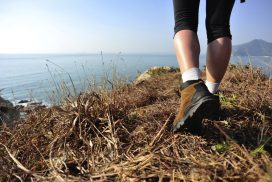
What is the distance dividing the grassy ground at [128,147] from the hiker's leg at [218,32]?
439 mm

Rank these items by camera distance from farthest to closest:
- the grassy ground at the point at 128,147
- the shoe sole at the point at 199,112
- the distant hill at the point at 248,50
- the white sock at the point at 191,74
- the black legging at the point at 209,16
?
the distant hill at the point at 248,50
the black legging at the point at 209,16
the white sock at the point at 191,74
the shoe sole at the point at 199,112
the grassy ground at the point at 128,147

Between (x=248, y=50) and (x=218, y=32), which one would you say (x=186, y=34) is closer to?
(x=218, y=32)

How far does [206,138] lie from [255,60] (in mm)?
3729

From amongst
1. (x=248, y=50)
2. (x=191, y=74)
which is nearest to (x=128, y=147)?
(x=191, y=74)

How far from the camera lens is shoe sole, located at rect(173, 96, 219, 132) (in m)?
1.58

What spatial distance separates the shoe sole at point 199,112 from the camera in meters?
1.58

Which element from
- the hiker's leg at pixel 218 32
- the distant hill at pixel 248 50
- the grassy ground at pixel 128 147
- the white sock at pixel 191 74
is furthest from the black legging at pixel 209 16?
the distant hill at pixel 248 50

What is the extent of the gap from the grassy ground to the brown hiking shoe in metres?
0.11

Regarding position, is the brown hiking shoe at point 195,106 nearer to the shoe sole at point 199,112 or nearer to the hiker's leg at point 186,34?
the shoe sole at point 199,112

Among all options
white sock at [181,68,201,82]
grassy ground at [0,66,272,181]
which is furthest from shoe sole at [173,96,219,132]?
white sock at [181,68,201,82]

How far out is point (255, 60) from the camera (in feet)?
16.6

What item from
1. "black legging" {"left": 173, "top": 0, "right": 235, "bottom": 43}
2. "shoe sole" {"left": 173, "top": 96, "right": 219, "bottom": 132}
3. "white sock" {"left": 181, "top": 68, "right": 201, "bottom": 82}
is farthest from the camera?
"black legging" {"left": 173, "top": 0, "right": 235, "bottom": 43}

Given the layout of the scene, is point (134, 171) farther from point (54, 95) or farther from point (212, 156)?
point (54, 95)

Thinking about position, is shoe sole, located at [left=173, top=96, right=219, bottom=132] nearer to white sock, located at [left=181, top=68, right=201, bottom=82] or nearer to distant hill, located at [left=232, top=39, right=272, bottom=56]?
white sock, located at [left=181, top=68, right=201, bottom=82]
